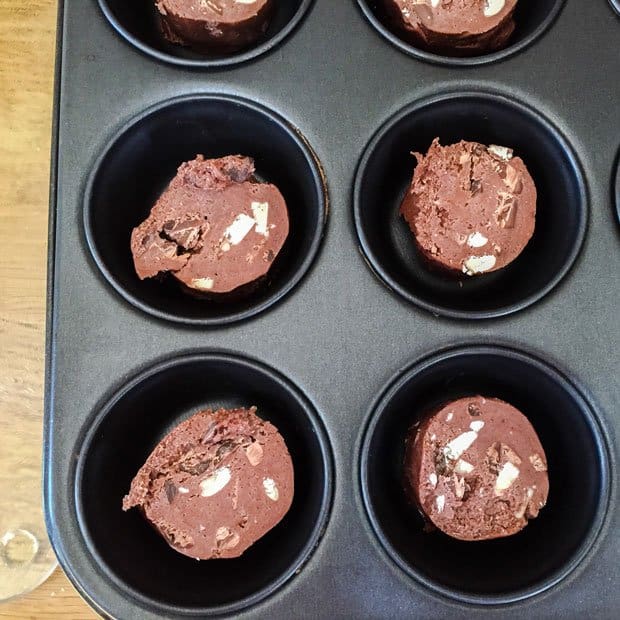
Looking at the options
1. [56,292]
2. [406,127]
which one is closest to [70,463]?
[56,292]

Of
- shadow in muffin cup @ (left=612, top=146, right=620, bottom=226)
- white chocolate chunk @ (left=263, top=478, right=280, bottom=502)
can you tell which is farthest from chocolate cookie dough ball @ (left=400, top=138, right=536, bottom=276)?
white chocolate chunk @ (left=263, top=478, right=280, bottom=502)

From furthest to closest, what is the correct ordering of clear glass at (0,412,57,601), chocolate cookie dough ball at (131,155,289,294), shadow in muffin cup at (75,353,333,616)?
clear glass at (0,412,57,601) → chocolate cookie dough ball at (131,155,289,294) → shadow in muffin cup at (75,353,333,616)

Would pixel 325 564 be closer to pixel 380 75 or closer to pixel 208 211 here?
pixel 208 211

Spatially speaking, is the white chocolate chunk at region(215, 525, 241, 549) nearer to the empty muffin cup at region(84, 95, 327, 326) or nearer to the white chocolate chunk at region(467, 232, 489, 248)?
the empty muffin cup at region(84, 95, 327, 326)

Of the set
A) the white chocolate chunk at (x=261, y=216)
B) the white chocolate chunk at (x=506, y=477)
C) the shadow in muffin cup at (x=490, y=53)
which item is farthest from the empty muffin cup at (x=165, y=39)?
the white chocolate chunk at (x=506, y=477)

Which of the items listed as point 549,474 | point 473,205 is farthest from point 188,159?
point 549,474

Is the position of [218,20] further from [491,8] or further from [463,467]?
[463,467]
